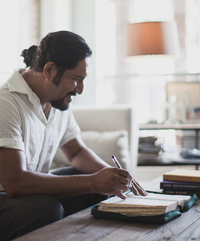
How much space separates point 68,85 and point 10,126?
34cm

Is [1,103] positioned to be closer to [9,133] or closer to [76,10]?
[9,133]

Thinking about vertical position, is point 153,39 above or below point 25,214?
above

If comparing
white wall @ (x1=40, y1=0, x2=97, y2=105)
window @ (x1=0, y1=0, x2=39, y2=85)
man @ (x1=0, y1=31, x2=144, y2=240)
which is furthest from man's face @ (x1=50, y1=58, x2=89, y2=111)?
white wall @ (x1=40, y1=0, x2=97, y2=105)

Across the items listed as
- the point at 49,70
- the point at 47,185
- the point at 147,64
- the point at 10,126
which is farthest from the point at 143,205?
the point at 147,64

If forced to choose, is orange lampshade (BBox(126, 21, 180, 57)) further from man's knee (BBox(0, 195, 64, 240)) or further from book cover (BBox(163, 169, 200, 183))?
man's knee (BBox(0, 195, 64, 240))

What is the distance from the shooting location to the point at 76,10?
439cm

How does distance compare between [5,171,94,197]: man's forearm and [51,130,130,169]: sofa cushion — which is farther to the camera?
[51,130,130,169]: sofa cushion

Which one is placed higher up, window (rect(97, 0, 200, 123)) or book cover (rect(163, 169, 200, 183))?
window (rect(97, 0, 200, 123))

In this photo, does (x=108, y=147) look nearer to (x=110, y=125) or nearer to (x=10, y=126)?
(x=110, y=125)

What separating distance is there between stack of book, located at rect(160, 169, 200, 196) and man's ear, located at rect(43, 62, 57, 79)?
67cm

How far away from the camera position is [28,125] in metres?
1.65

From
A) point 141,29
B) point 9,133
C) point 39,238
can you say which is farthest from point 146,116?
point 39,238

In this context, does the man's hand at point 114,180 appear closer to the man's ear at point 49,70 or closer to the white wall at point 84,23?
the man's ear at point 49,70

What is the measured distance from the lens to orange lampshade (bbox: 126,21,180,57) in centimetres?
326
